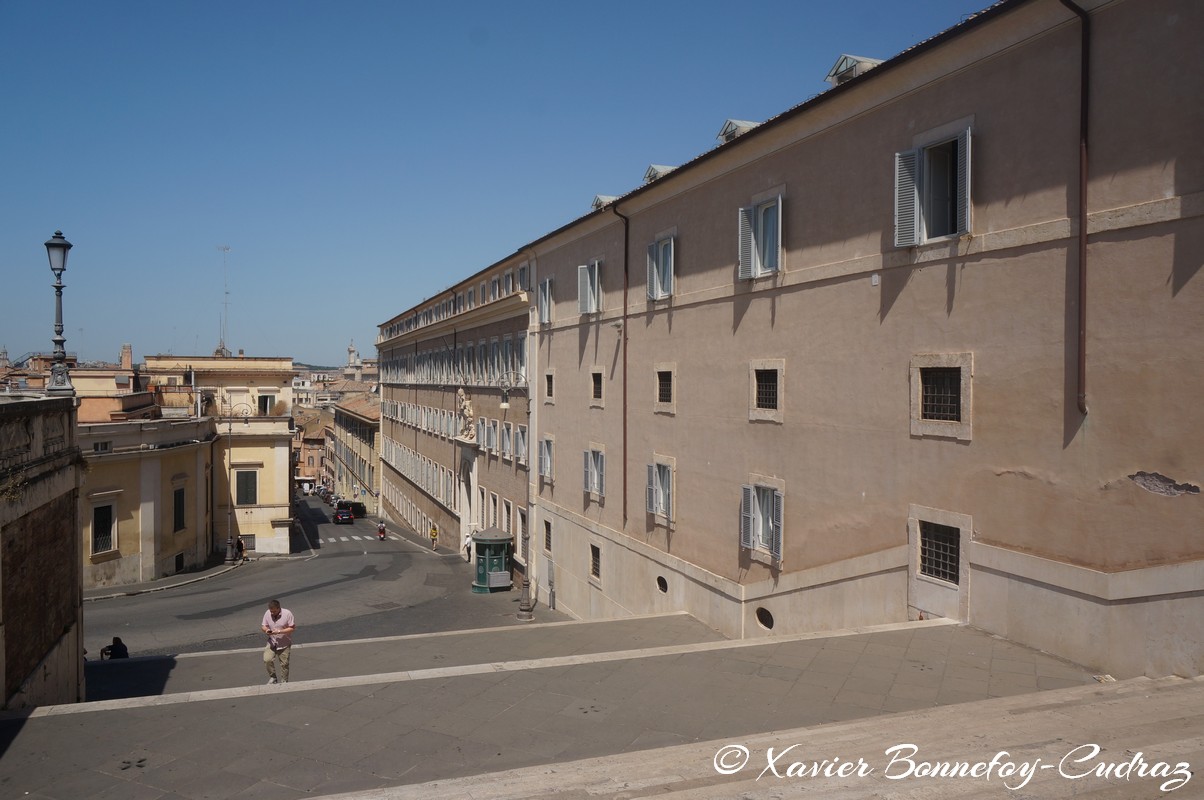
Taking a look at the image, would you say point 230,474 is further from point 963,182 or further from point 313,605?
point 963,182

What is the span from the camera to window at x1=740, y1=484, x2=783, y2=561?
49.4 feet

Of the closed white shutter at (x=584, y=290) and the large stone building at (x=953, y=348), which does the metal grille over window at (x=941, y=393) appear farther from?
the closed white shutter at (x=584, y=290)

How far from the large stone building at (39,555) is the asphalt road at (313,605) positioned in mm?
9382

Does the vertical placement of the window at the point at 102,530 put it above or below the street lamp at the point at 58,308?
below

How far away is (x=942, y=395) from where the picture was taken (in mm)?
11570

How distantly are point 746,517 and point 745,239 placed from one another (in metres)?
5.34

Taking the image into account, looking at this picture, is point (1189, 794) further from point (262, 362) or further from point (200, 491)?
point (262, 362)

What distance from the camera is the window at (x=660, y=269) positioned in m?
19.1

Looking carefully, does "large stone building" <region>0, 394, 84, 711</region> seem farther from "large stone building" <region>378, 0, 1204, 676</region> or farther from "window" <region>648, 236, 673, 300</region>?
"window" <region>648, 236, 673, 300</region>

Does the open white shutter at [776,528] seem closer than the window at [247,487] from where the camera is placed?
Yes

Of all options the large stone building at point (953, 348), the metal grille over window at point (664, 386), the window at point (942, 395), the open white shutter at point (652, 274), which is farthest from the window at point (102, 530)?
the window at point (942, 395)

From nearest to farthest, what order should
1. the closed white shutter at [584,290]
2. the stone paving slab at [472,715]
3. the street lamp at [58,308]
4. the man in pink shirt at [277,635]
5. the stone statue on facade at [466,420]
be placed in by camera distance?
the stone paving slab at [472,715] < the man in pink shirt at [277,635] < the street lamp at [58,308] < the closed white shutter at [584,290] < the stone statue on facade at [466,420]

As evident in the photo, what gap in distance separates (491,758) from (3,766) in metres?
4.45

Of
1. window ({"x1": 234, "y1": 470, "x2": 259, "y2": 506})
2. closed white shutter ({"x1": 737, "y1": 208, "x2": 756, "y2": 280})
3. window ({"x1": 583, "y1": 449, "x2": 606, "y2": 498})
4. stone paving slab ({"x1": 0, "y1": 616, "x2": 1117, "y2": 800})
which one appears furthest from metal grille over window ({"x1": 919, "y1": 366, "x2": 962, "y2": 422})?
window ({"x1": 234, "y1": 470, "x2": 259, "y2": 506})
